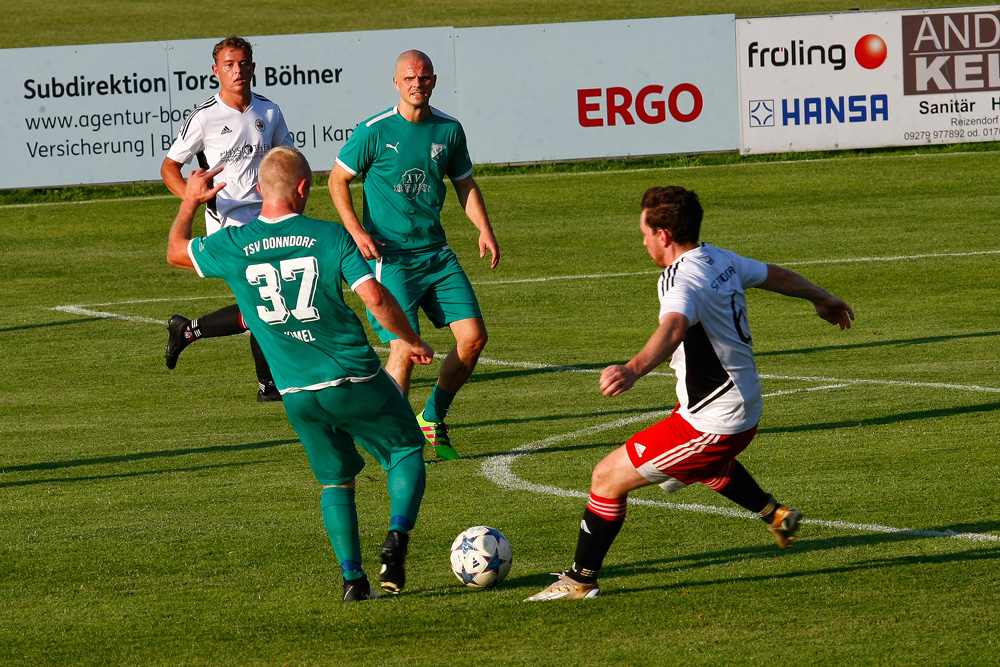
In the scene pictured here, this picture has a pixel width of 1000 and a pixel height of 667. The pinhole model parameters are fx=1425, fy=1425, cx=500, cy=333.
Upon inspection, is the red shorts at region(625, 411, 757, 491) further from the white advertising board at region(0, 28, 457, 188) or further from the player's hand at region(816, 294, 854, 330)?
the white advertising board at region(0, 28, 457, 188)

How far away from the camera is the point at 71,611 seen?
6051mm

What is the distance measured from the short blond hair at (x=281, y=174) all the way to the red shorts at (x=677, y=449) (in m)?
1.75

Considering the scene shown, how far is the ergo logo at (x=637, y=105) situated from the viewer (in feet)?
75.2

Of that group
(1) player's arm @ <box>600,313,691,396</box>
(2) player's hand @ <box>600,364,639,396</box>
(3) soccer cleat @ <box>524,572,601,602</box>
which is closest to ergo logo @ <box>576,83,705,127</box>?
(3) soccer cleat @ <box>524,572,601,602</box>

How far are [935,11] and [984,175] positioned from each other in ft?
9.20

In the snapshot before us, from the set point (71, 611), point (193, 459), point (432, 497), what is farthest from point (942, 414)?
point (71, 611)

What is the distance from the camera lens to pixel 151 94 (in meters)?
22.1

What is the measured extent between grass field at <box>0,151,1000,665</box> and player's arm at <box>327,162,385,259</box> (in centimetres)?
140

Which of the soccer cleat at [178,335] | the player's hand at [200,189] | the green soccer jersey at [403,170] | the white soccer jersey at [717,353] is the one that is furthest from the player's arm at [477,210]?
the white soccer jersey at [717,353]

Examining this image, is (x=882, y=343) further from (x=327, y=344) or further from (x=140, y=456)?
(x=327, y=344)

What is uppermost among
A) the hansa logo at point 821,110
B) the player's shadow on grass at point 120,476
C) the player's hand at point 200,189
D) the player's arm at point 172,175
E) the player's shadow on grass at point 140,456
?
the hansa logo at point 821,110

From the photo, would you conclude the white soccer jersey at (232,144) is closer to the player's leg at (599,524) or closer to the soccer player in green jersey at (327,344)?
the soccer player in green jersey at (327,344)

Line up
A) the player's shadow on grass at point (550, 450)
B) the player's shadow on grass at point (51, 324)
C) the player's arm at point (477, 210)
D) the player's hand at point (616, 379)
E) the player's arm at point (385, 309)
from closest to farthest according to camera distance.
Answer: the player's hand at point (616, 379) < the player's arm at point (385, 309) < the player's shadow on grass at point (550, 450) < the player's arm at point (477, 210) < the player's shadow on grass at point (51, 324)

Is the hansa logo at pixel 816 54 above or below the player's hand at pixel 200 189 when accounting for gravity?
above
